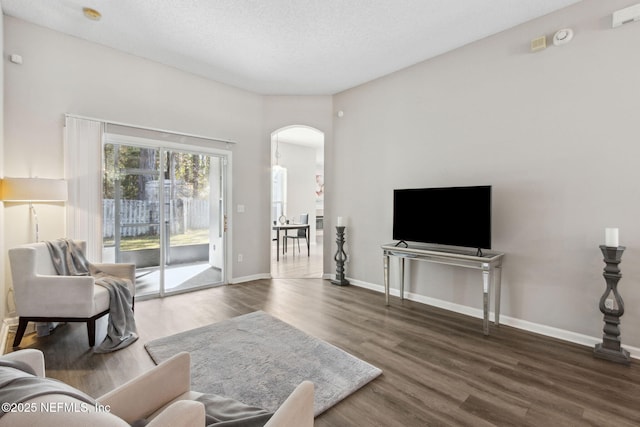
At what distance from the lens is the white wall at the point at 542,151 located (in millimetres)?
2668

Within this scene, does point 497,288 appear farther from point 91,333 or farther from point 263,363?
point 91,333

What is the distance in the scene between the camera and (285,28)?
3.31 meters

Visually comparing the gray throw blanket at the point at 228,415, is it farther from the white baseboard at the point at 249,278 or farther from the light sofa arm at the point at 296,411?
the white baseboard at the point at 249,278

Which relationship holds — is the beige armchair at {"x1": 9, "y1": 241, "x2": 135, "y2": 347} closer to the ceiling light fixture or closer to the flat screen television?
the ceiling light fixture

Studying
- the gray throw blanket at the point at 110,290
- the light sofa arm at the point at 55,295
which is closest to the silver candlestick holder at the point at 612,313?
the gray throw blanket at the point at 110,290

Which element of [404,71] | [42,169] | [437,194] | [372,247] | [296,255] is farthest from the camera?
[296,255]

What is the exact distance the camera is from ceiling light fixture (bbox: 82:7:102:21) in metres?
3.05

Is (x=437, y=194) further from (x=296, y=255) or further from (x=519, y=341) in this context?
(x=296, y=255)

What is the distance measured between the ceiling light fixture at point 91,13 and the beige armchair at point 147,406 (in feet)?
11.3

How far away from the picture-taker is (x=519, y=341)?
290 centimetres

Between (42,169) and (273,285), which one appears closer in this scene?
(42,169)

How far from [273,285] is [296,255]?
2.76 metres

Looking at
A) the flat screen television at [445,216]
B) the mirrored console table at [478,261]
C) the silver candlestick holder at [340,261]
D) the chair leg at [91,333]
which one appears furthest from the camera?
the silver candlestick holder at [340,261]

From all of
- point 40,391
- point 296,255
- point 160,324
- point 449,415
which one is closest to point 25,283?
point 160,324
